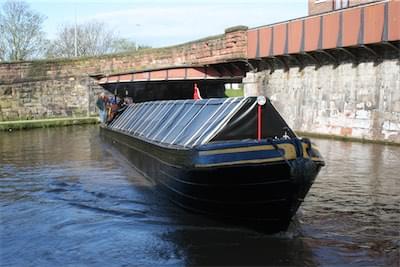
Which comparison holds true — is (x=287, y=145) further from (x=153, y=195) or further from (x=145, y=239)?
(x=153, y=195)

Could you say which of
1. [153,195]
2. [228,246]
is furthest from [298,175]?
[153,195]

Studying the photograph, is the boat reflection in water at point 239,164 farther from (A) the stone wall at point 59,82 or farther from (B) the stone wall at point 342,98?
(A) the stone wall at point 59,82

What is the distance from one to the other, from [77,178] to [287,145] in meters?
7.36

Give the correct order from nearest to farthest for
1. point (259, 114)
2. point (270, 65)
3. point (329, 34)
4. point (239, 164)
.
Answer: point (239, 164) < point (259, 114) < point (329, 34) < point (270, 65)

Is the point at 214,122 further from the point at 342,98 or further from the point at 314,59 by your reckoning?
the point at 314,59

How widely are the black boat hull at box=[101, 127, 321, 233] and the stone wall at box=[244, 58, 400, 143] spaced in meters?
12.9

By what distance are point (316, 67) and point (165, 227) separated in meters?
17.5

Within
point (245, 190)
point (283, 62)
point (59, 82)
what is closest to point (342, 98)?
point (283, 62)

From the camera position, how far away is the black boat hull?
6.74 m

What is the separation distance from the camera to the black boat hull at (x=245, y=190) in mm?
6738

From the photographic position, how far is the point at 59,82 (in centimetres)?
4297

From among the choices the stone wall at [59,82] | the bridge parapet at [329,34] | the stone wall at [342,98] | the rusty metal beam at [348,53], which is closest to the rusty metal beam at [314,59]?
the bridge parapet at [329,34]

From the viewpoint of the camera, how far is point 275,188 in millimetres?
6797

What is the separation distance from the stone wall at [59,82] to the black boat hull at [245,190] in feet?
101
